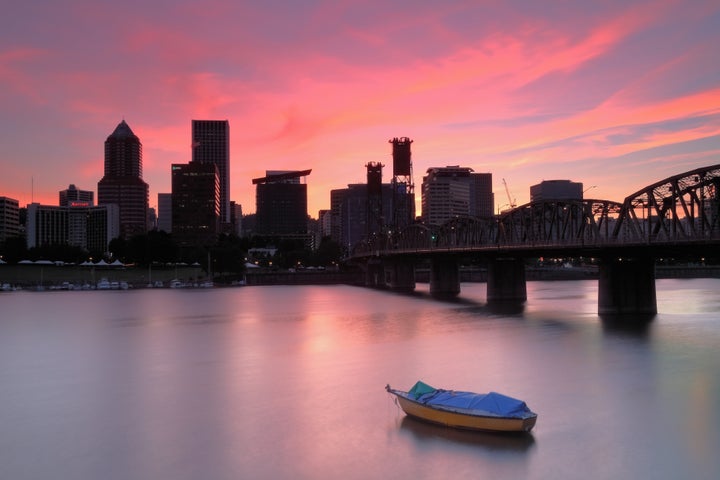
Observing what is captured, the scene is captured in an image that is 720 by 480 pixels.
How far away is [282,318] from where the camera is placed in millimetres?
101562

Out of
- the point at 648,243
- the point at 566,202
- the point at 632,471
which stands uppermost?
the point at 566,202

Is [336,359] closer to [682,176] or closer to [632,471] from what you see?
[632,471]

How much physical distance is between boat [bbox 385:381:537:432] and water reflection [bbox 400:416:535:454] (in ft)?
0.93

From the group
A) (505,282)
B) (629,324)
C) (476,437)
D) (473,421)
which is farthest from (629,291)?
(476,437)

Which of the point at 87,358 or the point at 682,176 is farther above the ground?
the point at 682,176

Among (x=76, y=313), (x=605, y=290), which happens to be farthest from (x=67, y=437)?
(x=76, y=313)

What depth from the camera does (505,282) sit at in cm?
13012

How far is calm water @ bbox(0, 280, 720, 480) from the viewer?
30.1 m

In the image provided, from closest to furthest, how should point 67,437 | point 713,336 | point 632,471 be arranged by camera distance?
point 632,471 < point 67,437 < point 713,336

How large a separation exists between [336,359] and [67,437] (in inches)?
1088

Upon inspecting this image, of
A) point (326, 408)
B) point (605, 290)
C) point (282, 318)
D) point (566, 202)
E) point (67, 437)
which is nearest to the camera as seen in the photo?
point (67, 437)

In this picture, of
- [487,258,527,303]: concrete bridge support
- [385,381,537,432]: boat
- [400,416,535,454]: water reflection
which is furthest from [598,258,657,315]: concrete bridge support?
[400,416,535,454]: water reflection

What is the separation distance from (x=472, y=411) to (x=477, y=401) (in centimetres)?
84

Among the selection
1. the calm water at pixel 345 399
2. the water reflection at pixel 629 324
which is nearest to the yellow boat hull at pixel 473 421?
the calm water at pixel 345 399
